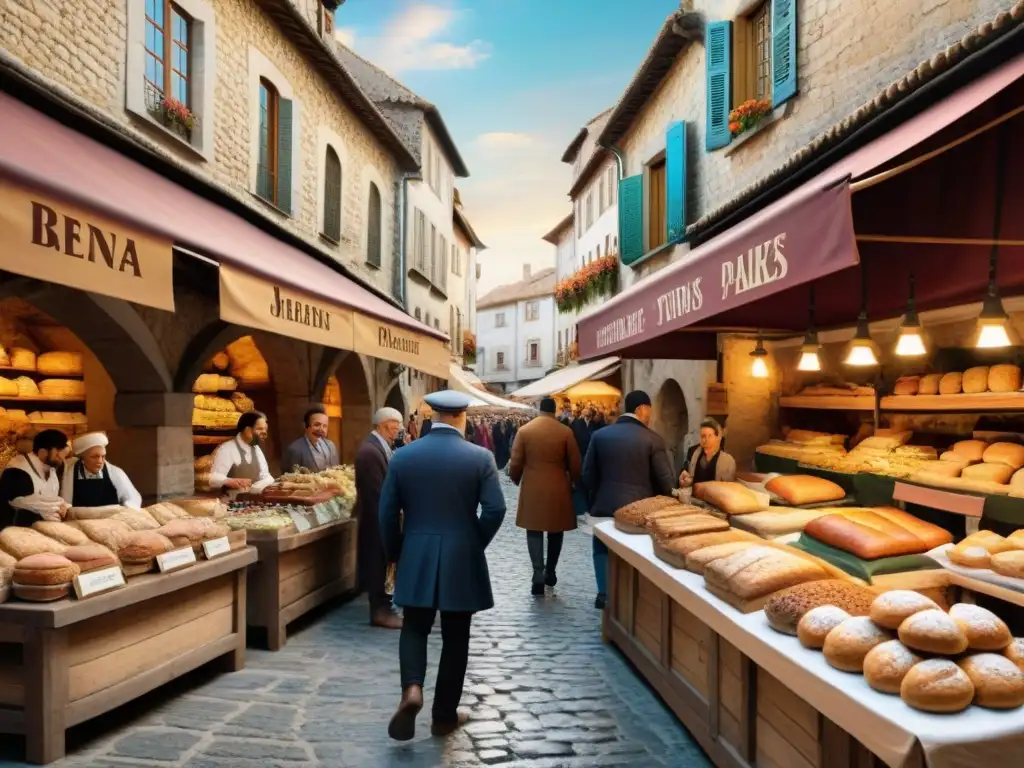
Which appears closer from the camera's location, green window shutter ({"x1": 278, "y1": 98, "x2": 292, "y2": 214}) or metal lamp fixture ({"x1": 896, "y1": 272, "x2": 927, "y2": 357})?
metal lamp fixture ({"x1": 896, "y1": 272, "x2": 927, "y2": 357})

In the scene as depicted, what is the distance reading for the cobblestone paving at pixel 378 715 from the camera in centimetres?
408

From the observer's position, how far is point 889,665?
8.88ft

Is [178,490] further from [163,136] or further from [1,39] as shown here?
[1,39]

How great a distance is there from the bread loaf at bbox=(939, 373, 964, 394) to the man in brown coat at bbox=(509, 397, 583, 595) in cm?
322

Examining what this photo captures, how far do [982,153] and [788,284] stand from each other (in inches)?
65.0

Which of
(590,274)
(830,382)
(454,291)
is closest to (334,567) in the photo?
(830,382)

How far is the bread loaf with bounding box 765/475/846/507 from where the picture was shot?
5.99 m

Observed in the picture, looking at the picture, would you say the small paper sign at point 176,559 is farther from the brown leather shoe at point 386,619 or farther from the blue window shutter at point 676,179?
the blue window shutter at point 676,179

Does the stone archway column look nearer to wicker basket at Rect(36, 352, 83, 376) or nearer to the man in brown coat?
wicker basket at Rect(36, 352, 83, 376)

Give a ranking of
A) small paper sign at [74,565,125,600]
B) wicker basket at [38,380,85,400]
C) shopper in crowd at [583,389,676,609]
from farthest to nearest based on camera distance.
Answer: wicker basket at [38,380,85,400] → shopper in crowd at [583,389,676,609] → small paper sign at [74,565,125,600]

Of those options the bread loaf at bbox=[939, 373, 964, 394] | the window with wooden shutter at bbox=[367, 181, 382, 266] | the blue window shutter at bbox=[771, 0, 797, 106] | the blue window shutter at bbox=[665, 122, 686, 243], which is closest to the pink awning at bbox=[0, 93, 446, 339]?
the bread loaf at bbox=[939, 373, 964, 394]

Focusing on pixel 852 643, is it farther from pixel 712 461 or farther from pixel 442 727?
pixel 712 461

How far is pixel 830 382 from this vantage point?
9.07 m

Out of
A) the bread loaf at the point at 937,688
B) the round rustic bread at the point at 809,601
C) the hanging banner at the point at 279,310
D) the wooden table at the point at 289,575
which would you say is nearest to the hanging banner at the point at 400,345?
the hanging banner at the point at 279,310
